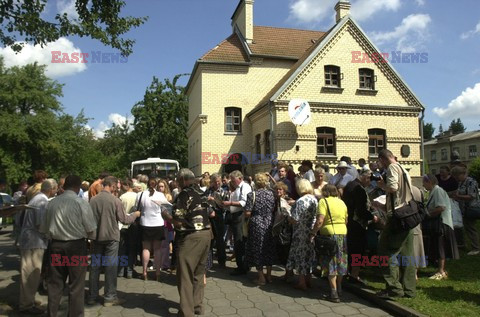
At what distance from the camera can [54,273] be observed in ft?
16.7

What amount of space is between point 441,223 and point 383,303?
2519 millimetres

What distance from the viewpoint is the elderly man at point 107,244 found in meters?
6.19

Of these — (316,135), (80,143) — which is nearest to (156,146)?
(80,143)

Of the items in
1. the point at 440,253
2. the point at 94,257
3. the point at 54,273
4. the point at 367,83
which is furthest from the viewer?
the point at 367,83

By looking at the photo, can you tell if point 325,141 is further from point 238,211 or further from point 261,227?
point 261,227

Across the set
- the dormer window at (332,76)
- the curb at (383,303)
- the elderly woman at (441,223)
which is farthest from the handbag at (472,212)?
the dormer window at (332,76)

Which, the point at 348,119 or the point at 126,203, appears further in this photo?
the point at 348,119

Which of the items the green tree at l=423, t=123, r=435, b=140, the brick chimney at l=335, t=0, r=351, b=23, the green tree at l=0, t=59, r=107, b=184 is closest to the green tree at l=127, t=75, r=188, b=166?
the green tree at l=0, t=59, r=107, b=184

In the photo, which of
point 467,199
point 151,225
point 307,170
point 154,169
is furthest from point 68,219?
point 154,169

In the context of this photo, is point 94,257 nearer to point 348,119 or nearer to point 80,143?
point 348,119

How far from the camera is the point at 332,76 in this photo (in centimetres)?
2197

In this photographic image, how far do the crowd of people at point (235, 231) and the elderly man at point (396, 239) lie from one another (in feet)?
0.05

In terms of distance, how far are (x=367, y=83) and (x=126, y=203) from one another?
61.4ft
